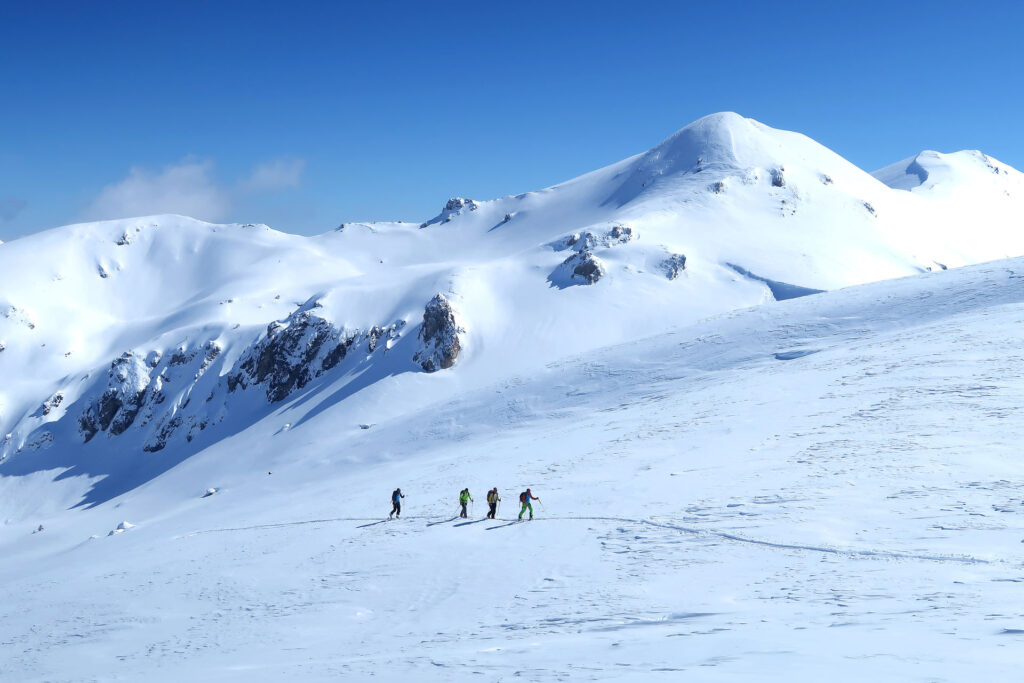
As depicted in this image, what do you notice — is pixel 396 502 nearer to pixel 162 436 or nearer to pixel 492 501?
pixel 492 501

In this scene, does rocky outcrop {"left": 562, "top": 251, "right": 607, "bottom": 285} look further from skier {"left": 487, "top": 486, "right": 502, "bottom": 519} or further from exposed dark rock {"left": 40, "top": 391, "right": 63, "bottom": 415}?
exposed dark rock {"left": 40, "top": 391, "right": 63, "bottom": 415}

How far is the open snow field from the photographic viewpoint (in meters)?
10.4

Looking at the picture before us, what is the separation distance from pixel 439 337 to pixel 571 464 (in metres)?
39.2

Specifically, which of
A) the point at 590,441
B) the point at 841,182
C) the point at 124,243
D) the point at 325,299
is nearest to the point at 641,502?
the point at 590,441

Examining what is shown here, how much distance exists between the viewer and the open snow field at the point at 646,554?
410 inches

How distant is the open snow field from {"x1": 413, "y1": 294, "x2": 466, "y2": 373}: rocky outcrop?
24758mm

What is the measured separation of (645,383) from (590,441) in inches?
428

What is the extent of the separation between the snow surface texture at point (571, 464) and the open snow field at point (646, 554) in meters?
0.12

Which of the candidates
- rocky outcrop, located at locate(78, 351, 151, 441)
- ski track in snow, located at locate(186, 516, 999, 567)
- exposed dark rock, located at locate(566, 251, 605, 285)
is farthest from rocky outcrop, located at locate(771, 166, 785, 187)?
ski track in snow, located at locate(186, 516, 999, 567)

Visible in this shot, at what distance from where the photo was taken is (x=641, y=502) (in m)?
20.0

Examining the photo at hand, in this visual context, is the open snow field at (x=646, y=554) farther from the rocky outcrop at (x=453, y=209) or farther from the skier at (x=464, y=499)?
the rocky outcrop at (x=453, y=209)

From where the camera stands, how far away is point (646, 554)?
15.7 m

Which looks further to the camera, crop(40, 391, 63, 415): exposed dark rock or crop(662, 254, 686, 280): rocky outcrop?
crop(40, 391, 63, 415): exposed dark rock

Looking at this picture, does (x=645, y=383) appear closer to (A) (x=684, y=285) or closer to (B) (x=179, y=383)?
(A) (x=684, y=285)
